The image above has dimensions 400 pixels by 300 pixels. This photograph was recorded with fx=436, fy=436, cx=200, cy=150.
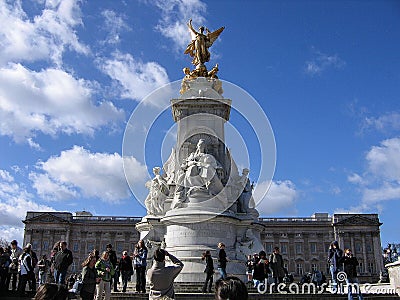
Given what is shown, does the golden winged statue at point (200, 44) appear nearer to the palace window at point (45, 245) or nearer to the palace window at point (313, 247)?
the palace window at point (313, 247)

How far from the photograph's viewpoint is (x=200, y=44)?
29156 mm

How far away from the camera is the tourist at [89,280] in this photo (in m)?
10.6

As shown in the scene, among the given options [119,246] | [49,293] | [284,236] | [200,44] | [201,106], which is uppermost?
[200,44]

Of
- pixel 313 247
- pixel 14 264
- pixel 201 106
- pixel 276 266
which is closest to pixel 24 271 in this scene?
pixel 14 264

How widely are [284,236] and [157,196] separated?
6522cm

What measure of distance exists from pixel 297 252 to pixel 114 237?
1410 inches

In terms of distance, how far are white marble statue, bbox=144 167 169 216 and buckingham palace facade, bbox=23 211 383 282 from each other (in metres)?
59.8

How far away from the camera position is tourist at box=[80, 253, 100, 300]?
34.7 ft

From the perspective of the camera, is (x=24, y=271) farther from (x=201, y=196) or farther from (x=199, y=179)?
(x=199, y=179)

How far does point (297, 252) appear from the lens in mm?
85625

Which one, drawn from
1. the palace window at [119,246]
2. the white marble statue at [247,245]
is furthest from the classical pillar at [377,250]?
the white marble statue at [247,245]

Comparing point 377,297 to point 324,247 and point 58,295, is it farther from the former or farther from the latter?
point 324,247

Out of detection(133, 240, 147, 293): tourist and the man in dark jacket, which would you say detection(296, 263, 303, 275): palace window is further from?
the man in dark jacket

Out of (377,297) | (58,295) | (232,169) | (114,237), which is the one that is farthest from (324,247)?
(58,295)
